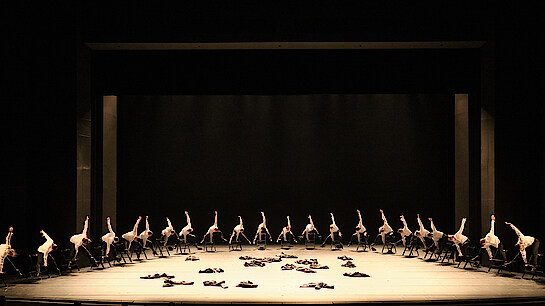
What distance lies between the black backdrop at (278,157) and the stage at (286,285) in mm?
3878

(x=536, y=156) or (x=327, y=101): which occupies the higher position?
(x=327, y=101)

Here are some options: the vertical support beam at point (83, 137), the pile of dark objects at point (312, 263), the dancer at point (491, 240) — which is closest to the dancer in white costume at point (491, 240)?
the dancer at point (491, 240)

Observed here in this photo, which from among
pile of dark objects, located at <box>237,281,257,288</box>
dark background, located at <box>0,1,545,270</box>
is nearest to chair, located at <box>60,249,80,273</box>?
dark background, located at <box>0,1,545,270</box>

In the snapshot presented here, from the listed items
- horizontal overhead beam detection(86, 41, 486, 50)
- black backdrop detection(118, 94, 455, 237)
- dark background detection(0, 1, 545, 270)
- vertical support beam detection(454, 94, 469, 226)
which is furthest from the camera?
black backdrop detection(118, 94, 455, 237)

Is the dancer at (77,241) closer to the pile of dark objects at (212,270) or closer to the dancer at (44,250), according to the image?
the dancer at (44,250)

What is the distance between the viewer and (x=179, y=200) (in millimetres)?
16172

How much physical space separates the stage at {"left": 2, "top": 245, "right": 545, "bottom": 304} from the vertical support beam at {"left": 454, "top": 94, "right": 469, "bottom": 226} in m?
2.17

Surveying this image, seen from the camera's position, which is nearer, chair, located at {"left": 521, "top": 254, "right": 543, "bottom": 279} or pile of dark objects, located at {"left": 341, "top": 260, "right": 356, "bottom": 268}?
chair, located at {"left": 521, "top": 254, "right": 543, "bottom": 279}

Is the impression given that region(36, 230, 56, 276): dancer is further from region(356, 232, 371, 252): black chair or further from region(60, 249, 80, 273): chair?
region(356, 232, 371, 252): black chair

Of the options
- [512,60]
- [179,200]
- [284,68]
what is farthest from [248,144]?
Result: [512,60]

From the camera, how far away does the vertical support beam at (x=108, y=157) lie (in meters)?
13.0

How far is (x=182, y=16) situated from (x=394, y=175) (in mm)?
8198

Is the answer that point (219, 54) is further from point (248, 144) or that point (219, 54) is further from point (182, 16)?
point (248, 144)

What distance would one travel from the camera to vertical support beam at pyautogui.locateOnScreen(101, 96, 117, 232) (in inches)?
511
